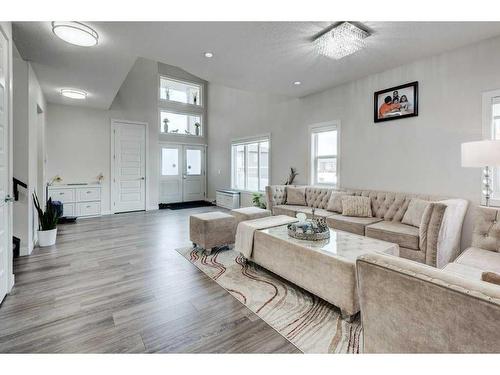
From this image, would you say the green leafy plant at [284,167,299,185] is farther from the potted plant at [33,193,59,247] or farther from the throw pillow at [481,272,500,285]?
the throw pillow at [481,272,500,285]

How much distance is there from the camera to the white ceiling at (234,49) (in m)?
2.68

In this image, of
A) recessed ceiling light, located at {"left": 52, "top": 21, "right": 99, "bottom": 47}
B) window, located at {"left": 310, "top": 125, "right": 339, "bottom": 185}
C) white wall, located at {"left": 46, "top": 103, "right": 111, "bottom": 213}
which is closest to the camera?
recessed ceiling light, located at {"left": 52, "top": 21, "right": 99, "bottom": 47}

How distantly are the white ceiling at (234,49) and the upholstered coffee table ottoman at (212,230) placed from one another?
7.06ft

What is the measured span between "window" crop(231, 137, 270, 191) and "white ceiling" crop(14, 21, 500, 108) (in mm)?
2396

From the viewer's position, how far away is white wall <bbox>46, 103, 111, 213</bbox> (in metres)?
5.78

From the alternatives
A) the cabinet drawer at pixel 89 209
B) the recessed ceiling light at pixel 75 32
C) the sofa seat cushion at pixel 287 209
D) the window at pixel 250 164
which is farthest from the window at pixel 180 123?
the recessed ceiling light at pixel 75 32

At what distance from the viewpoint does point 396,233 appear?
3.07 m

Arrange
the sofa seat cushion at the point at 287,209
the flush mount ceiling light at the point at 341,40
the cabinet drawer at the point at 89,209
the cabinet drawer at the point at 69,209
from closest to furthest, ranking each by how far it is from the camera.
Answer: the flush mount ceiling light at the point at 341,40, the sofa seat cushion at the point at 287,209, the cabinet drawer at the point at 69,209, the cabinet drawer at the point at 89,209

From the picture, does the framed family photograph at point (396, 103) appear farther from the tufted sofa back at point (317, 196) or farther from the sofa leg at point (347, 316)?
the sofa leg at point (347, 316)

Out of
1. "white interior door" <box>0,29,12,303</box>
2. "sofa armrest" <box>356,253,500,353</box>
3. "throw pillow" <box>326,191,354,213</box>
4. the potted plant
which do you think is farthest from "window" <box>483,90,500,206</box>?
the potted plant

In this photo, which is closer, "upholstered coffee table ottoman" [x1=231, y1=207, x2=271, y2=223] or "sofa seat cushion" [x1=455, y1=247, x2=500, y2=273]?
"sofa seat cushion" [x1=455, y1=247, x2=500, y2=273]

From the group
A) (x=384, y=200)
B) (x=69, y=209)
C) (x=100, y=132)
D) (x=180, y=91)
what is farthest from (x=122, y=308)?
(x=180, y=91)

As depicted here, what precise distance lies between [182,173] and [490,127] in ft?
23.8

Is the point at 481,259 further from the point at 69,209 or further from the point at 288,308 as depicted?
the point at 69,209
